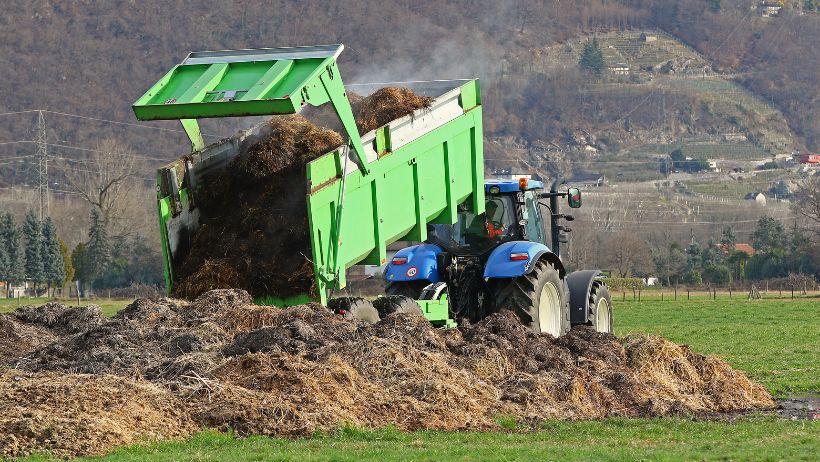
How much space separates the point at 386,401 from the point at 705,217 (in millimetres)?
139912

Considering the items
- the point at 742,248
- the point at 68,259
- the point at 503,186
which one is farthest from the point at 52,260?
the point at 503,186

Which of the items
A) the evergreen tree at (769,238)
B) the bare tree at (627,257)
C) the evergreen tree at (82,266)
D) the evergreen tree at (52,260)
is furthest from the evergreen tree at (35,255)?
the evergreen tree at (769,238)

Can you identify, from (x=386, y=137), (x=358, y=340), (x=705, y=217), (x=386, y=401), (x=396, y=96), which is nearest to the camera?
(x=386, y=401)

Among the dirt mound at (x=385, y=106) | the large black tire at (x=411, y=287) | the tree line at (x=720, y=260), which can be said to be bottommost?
the tree line at (x=720, y=260)

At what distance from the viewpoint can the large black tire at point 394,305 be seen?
53.7 feet

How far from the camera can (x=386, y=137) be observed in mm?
16188

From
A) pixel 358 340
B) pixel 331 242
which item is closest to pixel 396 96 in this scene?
pixel 331 242

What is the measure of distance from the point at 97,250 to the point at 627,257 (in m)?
35.4

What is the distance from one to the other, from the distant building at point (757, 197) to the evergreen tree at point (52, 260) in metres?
93.8

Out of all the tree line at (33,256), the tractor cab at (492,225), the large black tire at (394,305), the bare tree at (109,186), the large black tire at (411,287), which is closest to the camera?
the large black tire at (394,305)

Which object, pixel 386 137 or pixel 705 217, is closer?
pixel 386 137

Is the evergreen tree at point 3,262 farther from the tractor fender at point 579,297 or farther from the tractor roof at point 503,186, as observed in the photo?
the tractor roof at point 503,186

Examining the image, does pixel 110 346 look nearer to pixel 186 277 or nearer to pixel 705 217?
pixel 186 277

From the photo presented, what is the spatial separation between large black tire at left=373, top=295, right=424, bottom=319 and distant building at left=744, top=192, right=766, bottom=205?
145712mm
